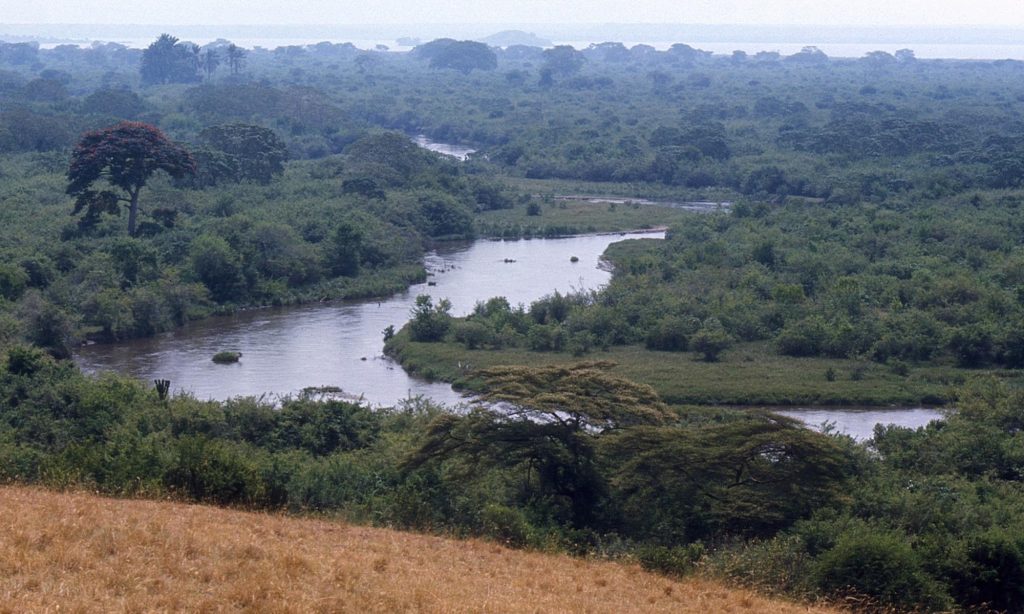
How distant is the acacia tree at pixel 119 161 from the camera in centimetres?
3597

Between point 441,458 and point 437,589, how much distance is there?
6000mm

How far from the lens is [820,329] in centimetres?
2717

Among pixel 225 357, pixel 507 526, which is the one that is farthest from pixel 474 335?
pixel 507 526

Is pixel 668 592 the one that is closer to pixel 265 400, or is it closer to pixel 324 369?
pixel 265 400

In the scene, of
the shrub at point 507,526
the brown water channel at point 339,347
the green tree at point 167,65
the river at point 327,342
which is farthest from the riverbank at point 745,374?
the green tree at point 167,65

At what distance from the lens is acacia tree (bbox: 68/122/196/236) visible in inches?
1416

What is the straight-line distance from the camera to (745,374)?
2541cm

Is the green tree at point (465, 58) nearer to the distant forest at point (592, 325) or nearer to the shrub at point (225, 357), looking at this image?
the distant forest at point (592, 325)

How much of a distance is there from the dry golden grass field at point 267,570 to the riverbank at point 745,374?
1299 centimetres

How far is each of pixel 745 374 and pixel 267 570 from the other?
17.7m

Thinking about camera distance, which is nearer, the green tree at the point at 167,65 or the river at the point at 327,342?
the river at the point at 327,342

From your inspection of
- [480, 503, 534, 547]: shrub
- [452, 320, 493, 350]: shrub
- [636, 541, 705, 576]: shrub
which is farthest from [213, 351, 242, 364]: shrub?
[636, 541, 705, 576]: shrub

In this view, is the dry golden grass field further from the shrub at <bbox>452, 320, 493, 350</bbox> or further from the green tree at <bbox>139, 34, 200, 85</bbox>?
the green tree at <bbox>139, 34, 200, 85</bbox>

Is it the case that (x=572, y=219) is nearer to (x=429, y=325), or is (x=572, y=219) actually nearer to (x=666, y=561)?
(x=429, y=325)
